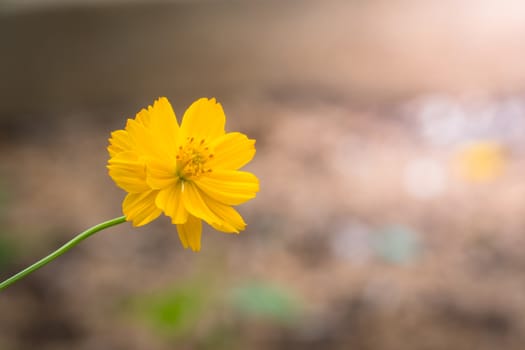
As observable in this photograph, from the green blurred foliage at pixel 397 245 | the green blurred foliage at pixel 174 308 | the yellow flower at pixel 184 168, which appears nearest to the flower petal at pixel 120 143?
the yellow flower at pixel 184 168

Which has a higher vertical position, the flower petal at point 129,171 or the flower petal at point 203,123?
the flower petal at point 203,123

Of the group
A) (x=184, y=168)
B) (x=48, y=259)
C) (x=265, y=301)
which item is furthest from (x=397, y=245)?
(x=48, y=259)

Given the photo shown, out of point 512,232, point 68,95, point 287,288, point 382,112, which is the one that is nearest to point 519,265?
point 512,232

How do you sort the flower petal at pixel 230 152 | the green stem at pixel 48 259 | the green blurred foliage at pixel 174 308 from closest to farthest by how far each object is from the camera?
the green stem at pixel 48 259
the flower petal at pixel 230 152
the green blurred foliage at pixel 174 308

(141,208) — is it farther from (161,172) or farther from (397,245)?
(397,245)

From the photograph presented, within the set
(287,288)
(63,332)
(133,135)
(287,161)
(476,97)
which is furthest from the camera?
(476,97)

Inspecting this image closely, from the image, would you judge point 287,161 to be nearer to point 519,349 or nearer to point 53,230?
point 53,230

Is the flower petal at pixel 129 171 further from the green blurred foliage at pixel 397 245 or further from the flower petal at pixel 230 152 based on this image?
the green blurred foliage at pixel 397 245
